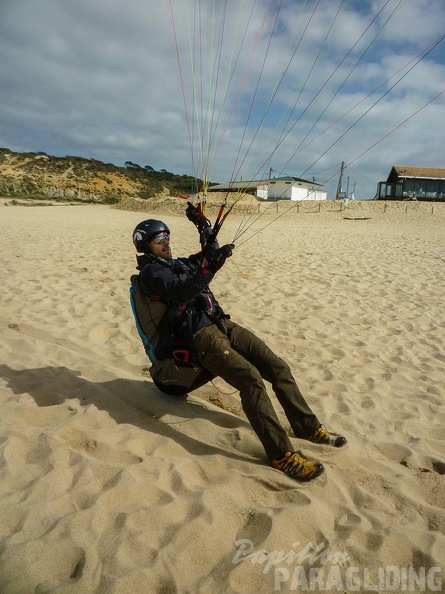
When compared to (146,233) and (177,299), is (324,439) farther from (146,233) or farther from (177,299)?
(146,233)

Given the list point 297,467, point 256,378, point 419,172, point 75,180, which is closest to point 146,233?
point 256,378

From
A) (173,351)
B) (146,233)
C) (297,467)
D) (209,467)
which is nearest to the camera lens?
(297,467)

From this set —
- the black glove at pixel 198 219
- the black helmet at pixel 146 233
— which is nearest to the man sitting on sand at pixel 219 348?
the black helmet at pixel 146 233

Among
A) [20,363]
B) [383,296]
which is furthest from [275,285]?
[20,363]

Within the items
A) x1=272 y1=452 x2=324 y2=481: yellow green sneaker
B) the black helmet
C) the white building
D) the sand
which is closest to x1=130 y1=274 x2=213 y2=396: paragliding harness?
the black helmet

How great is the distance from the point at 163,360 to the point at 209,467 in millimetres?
882

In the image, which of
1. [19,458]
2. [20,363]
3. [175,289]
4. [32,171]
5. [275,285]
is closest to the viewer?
[19,458]

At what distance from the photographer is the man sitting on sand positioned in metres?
2.88

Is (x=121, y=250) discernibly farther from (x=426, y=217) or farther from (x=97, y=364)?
(x=426, y=217)

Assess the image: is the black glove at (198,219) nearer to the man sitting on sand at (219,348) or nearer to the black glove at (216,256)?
the man sitting on sand at (219,348)

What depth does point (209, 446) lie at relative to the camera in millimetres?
3188

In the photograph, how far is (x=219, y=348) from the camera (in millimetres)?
3125

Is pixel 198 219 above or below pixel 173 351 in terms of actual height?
above

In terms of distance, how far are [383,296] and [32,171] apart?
191 ft
